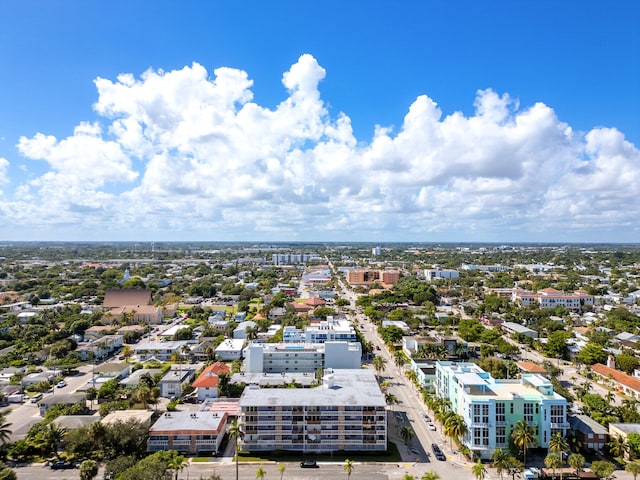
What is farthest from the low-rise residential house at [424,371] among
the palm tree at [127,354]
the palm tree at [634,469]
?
the palm tree at [127,354]

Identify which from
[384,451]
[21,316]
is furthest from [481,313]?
[21,316]

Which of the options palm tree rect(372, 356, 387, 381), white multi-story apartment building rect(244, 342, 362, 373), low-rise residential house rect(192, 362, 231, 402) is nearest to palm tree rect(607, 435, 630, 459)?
palm tree rect(372, 356, 387, 381)

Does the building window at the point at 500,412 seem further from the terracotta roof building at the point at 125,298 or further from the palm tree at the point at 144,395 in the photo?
the terracotta roof building at the point at 125,298

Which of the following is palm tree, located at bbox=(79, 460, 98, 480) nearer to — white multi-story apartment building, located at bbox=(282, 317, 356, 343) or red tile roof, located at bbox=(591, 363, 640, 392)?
white multi-story apartment building, located at bbox=(282, 317, 356, 343)

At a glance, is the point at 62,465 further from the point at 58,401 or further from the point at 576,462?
the point at 576,462

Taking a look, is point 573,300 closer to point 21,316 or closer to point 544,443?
point 544,443

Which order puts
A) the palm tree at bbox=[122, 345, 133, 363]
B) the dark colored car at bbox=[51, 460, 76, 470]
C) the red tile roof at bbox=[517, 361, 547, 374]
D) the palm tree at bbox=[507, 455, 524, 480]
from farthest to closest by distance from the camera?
the palm tree at bbox=[122, 345, 133, 363], the red tile roof at bbox=[517, 361, 547, 374], the dark colored car at bbox=[51, 460, 76, 470], the palm tree at bbox=[507, 455, 524, 480]

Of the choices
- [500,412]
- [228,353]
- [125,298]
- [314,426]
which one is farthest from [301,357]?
[125,298]
